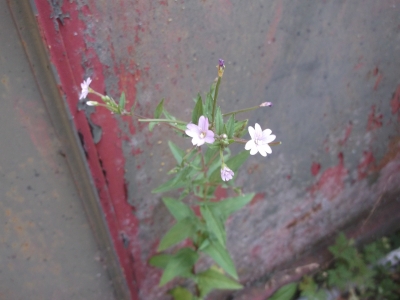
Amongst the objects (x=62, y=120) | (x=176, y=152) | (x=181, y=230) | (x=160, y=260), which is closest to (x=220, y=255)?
(x=181, y=230)

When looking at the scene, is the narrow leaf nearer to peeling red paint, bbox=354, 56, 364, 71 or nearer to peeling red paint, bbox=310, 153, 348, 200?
peeling red paint, bbox=354, 56, 364, 71

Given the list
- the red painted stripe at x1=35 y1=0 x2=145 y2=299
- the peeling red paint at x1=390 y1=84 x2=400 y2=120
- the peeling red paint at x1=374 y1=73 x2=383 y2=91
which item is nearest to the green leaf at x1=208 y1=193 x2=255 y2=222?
the red painted stripe at x1=35 y1=0 x2=145 y2=299

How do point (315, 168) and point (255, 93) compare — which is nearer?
point (255, 93)

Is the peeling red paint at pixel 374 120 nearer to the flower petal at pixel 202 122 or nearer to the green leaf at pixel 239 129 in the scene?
the green leaf at pixel 239 129

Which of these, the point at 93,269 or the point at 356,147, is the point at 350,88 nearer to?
the point at 356,147

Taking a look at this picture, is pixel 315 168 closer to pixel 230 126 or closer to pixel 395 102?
pixel 395 102

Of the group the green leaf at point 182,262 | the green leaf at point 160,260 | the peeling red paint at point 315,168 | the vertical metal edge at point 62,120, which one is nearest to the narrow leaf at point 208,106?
the vertical metal edge at point 62,120
